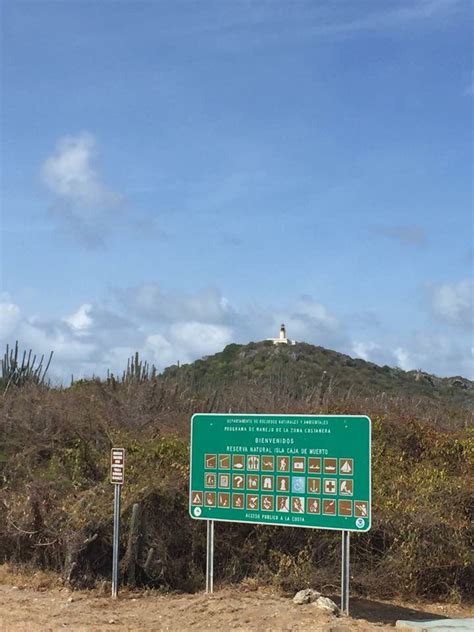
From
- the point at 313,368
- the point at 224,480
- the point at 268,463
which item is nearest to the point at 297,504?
the point at 268,463

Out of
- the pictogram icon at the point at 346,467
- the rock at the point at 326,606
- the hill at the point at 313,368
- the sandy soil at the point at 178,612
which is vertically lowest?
the sandy soil at the point at 178,612

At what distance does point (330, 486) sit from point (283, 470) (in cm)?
66

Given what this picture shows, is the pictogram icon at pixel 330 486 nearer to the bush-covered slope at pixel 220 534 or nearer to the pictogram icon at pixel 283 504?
the pictogram icon at pixel 283 504

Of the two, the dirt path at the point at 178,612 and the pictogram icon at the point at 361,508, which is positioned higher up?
the pictogram icon at the point at 361,508

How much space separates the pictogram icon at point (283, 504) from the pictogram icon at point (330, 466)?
2.06 feet

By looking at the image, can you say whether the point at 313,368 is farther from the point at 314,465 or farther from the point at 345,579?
the point at 345,579

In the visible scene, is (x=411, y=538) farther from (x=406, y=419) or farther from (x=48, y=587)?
(x=48, y=587)

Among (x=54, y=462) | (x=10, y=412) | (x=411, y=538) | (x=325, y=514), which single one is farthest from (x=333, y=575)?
(x=10, y=412)

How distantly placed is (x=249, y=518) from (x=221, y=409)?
335 inches

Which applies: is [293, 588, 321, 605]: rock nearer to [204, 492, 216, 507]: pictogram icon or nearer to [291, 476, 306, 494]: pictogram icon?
[291, 476, 306, 494]: pictogram icon

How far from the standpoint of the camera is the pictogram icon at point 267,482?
9852mm

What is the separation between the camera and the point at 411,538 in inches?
424

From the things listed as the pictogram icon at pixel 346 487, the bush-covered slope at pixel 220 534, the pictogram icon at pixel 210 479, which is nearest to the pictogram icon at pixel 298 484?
the pictogram icon at pixel 346 487

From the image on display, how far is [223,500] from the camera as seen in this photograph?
400 inches
